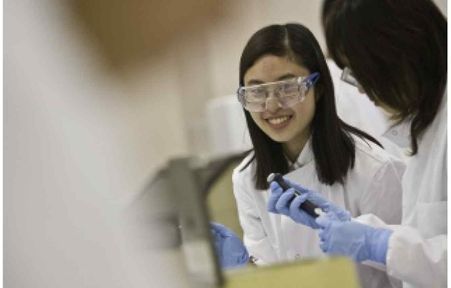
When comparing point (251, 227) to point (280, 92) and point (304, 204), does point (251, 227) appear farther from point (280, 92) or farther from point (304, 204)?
point (280, 92)

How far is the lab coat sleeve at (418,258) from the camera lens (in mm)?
917

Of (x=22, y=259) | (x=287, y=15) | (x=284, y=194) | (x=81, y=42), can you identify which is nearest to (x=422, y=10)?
(x=287, y=15)

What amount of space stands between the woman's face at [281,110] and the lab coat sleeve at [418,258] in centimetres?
22

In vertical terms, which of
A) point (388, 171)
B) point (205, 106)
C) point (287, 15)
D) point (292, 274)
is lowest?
point (292, 274)

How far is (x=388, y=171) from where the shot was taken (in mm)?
962

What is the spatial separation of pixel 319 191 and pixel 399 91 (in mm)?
202

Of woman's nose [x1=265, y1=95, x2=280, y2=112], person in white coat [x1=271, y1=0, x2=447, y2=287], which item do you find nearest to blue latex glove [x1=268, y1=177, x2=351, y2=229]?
person in white coat [x1=271, y1=0, x2=447, y2=287]

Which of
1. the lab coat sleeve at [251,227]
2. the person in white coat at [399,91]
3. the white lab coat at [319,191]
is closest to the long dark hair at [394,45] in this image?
the person in white coat at [399,91]

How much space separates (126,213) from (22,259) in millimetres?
161

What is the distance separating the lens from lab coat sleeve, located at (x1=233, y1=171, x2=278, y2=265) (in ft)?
3.10

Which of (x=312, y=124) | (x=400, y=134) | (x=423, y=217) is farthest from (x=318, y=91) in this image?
(x=423, y=217)

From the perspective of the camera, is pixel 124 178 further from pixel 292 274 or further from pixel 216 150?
pixel 292 274

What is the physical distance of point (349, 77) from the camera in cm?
95

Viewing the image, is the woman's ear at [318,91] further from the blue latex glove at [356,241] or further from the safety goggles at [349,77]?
the blue latex glove at [356,241]
